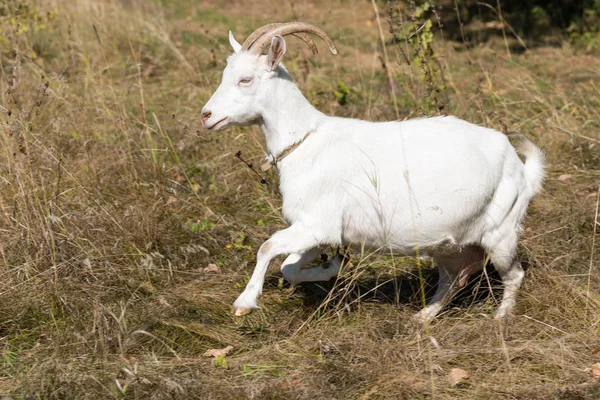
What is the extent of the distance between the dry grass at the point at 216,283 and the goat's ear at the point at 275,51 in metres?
1.25

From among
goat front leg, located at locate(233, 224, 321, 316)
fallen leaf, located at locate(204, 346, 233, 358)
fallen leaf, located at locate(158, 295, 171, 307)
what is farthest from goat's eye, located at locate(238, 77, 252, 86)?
fallen leaf, located at locate(204, 346, 233, 358)

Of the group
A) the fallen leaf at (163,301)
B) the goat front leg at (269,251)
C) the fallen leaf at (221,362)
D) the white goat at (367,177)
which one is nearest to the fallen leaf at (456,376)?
the white goat at (367,177)

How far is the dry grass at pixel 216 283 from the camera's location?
4020mm


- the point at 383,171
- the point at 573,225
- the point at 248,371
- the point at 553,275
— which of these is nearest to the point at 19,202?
the point at 248,371

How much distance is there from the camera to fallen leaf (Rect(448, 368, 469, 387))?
3.97 metres

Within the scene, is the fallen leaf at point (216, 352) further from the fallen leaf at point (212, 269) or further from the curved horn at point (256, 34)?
the curved horn at point (256, 34)

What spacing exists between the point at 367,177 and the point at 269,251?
0.68m

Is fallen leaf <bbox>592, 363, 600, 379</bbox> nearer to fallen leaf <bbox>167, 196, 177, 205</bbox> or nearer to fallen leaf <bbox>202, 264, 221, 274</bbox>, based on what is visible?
fallen leaf <bbox>202, 264, 221, 274</bbox>

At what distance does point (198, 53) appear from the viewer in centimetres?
973

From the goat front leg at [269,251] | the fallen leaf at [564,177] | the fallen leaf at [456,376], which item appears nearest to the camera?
the fallen leaf at [456,376]

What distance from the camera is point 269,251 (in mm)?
4371

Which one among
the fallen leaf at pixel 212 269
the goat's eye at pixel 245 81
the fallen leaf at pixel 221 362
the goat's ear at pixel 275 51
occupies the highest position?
the goat's ear at pixel 275 51

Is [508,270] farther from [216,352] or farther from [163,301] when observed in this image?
[163,301]

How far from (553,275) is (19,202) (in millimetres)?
3298
